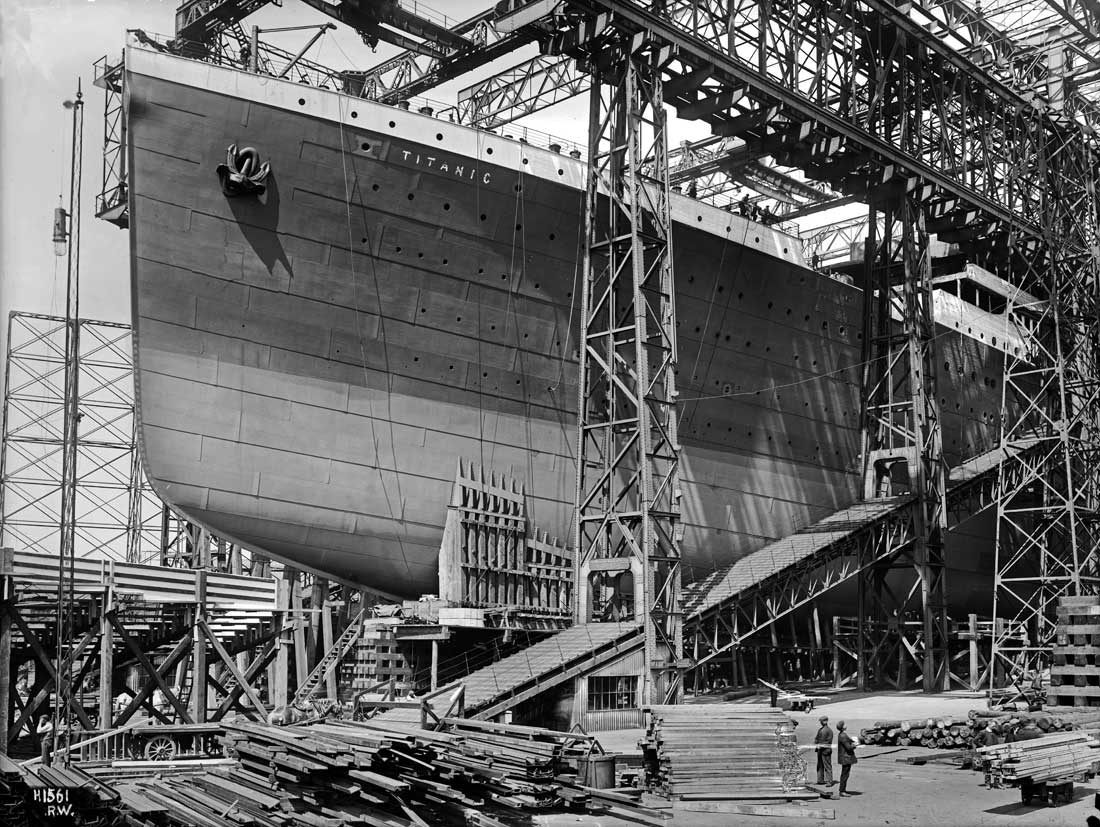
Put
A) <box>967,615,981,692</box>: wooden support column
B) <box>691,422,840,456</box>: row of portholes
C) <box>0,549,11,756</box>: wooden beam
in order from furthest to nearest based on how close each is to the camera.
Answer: <box>967,615,981,692</box>: wooden support column
<box>691,422,840,456</box>: row of portholes
<box>0,549,11,756</box>: wooden beam

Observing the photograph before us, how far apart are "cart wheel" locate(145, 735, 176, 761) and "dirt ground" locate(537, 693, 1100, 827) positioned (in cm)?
686

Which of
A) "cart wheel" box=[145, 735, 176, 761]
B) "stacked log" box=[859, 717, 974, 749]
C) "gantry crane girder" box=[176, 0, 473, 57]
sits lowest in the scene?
"cart wheel" box=[145, 735, 176, 761]

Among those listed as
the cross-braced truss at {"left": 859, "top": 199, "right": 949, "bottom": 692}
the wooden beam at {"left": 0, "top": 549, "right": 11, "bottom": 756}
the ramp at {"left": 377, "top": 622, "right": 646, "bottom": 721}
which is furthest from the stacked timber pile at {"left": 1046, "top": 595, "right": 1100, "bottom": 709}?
the wooden beam at {"left": 0, "top": 549, "right": 11, "bottom": 756}

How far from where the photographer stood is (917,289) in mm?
30000

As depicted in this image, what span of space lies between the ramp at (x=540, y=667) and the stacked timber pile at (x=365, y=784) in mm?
3850

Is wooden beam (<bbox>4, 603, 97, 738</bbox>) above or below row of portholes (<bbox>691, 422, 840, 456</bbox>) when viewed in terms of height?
below

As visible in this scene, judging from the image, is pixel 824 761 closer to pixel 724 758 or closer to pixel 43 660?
pixel 724 758

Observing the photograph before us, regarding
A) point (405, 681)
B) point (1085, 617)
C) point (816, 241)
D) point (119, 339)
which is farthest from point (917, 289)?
point (119, 339)

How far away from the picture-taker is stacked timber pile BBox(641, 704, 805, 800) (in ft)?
43.4

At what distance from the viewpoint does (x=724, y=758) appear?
1347 cm

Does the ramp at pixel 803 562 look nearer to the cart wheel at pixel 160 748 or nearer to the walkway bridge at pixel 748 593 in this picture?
the walkway bridge at pixel 748 593

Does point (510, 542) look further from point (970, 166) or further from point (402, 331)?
point (970, 166)

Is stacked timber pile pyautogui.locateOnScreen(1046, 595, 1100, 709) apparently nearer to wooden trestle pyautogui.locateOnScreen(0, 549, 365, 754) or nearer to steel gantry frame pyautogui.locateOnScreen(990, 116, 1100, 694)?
steel gantry frame pyautogui.locateOnScreen(990, 116, 1100, 694)

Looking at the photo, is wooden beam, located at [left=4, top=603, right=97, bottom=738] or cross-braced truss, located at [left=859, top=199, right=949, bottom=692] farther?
cross-braced truss, located at [left=859, top=199, right=949, bottom=692]
